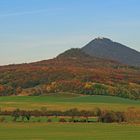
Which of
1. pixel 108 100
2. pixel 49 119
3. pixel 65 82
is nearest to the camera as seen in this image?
pixel 49 119

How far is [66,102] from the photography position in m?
144

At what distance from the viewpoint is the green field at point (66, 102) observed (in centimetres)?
12712

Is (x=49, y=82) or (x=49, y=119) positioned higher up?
(x=49, y=82)

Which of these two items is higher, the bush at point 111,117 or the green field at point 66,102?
the green field at point 66,102

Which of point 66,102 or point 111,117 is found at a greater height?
point 66,102

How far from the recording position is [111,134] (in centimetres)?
7456

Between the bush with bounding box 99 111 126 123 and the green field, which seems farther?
the green field

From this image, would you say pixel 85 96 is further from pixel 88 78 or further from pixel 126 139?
pixel 126 139

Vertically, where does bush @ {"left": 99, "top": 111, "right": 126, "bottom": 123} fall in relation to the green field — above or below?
below

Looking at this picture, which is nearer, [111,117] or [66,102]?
[111,117]

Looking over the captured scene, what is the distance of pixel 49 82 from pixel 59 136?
119495 millimetres

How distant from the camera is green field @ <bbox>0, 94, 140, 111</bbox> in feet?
Result: 417

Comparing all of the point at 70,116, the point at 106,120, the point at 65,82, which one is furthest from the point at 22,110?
the point at 65,82

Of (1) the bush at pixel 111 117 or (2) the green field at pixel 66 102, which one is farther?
(2) the green field at pixel 66 102
